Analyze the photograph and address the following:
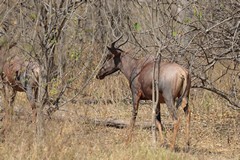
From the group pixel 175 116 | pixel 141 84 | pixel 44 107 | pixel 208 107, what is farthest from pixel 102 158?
pixel 208 107

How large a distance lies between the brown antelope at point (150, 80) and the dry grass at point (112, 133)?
20.4 inches

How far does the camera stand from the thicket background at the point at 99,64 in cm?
721

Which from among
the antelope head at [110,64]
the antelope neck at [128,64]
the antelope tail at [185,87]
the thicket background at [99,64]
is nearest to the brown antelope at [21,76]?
the thicket background at [99,64]

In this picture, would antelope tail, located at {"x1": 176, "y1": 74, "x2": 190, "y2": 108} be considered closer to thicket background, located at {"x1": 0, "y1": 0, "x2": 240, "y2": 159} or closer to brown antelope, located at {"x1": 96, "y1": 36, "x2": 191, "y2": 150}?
brown antelope, located at {"x1": 96, "y1": 36, "x2": 191, "y2": 150}

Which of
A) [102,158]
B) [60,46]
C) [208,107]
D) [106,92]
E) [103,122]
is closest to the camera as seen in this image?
[102,158]

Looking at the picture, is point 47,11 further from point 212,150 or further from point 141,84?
point 212,150

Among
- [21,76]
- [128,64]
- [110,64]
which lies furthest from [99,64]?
[21,76]

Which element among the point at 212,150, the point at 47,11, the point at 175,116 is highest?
the point at 47,11

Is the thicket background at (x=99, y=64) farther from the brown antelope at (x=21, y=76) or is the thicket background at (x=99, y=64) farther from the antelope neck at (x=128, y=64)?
the antelope neck at (x=128, y=64)

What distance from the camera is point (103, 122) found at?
406 inches

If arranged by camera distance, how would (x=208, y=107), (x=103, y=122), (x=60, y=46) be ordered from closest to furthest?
(x=60, y=46) < (x=103, y=122) < (x=208, y=107)

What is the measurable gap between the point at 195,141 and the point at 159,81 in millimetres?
1609

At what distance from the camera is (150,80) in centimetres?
921

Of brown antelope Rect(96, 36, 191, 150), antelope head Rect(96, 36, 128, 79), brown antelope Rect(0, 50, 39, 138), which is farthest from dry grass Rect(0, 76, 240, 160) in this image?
antelope head Rect(96, 36, 128, 79)
